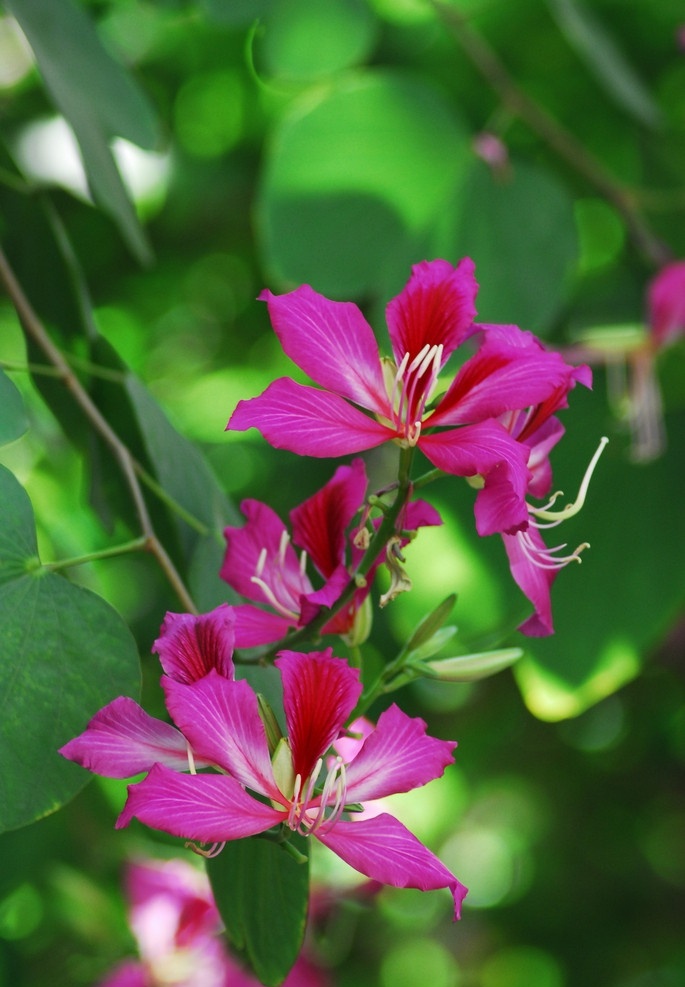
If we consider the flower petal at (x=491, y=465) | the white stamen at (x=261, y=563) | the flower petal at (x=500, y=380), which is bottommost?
the white stamen at (x=261, y=563)

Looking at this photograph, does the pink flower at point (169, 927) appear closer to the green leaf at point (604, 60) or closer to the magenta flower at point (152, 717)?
the magenta flower at point (152, 717)

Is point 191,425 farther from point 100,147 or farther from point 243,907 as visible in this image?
point 243,907

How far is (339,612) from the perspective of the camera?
0.48 metres

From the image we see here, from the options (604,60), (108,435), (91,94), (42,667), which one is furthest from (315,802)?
(604,60)

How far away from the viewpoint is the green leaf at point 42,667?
1.43 ft

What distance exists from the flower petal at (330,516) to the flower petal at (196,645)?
86mm

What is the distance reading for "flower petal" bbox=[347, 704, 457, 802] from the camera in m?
0.42

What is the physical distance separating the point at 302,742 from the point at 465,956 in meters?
1.48

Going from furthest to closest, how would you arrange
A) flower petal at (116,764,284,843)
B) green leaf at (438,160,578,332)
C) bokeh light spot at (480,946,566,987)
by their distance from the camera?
bokeh light spot at (480,946,566,987) → green leaf at (438,160,578,332) → flower petal at (116,764,284,843)

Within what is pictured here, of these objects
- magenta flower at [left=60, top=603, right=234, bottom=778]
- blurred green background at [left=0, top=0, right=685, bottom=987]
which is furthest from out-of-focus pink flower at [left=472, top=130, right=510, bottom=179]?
magenta flower at [left=60, top=603, right=234, bottom=778]

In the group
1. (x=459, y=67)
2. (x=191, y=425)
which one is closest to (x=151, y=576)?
(x=191, y=425)

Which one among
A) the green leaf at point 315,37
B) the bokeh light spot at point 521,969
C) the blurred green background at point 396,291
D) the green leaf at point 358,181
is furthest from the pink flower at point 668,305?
the bokeh light spot at point 521,969

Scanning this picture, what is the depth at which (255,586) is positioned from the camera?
50cm

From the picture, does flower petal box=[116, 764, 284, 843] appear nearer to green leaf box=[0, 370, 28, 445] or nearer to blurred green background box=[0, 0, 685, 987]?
blurred green background box=[0, 0, 685, 987]
